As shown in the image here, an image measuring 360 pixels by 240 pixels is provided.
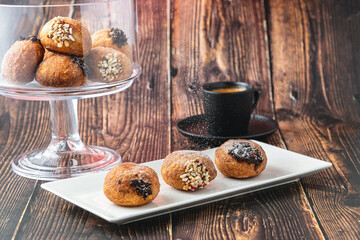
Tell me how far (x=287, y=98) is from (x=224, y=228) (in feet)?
2.89

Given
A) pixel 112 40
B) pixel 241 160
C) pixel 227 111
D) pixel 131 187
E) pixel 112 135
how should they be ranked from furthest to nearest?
pixel 112 135
pixel 227 111
pixel 112 40
pixel 241 160
pixel 131 187

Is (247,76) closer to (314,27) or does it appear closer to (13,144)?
(314,27)

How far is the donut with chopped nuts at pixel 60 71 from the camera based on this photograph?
1.08 metres

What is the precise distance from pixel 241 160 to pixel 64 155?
0.42 meters

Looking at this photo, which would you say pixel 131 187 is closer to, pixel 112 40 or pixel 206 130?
pixel 112 40

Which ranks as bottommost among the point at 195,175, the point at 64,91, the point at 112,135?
the point at 112,135

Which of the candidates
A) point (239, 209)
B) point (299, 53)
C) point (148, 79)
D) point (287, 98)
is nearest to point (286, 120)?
point (287, 98)

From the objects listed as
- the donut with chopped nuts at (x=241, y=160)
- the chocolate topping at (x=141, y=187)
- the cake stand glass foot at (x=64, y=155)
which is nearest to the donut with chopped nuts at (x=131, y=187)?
the chocolate topping at (x=141, y=187)

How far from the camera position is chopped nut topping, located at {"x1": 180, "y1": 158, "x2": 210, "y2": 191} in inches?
38.5

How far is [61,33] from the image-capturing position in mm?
1090

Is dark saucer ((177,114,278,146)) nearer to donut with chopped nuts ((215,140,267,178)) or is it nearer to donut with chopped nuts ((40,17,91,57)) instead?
donut with chopped nuts ((215,140,267,178))

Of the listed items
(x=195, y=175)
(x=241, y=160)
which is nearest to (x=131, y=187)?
(x=195, y=175)

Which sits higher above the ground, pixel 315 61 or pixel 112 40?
pixel 112 40

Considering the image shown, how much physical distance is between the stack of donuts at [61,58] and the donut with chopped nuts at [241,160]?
0.92ft
